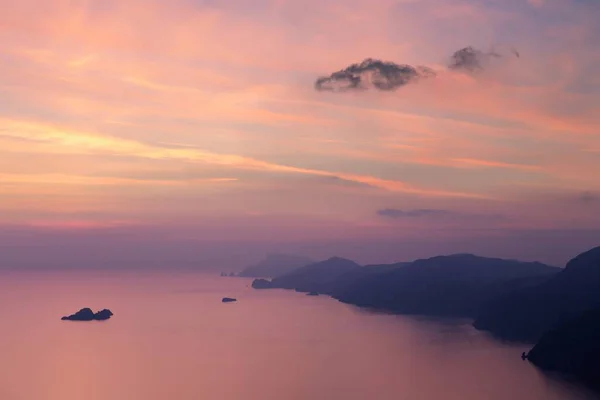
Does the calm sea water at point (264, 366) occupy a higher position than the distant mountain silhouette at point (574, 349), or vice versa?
the distant mountain silhouette at point (574, 349)

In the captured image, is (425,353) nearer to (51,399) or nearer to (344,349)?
(344,349)

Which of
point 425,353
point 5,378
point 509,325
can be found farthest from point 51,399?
point 509,325

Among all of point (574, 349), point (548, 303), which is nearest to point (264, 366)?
point (574, 349)

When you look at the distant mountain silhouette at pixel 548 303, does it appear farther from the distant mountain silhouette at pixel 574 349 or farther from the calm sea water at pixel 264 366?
the distant mountain silhouette at pixel 574 349

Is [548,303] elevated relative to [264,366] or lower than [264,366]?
elevated

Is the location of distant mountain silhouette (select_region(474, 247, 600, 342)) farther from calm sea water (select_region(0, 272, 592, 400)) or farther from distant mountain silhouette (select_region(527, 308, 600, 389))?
distant mountain silhouette (select_region(527, 308, 600, 389))

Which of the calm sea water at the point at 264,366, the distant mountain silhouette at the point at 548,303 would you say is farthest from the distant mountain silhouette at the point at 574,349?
the distant mountain silhouette at the point at 548,303

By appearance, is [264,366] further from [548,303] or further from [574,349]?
[548,303]
